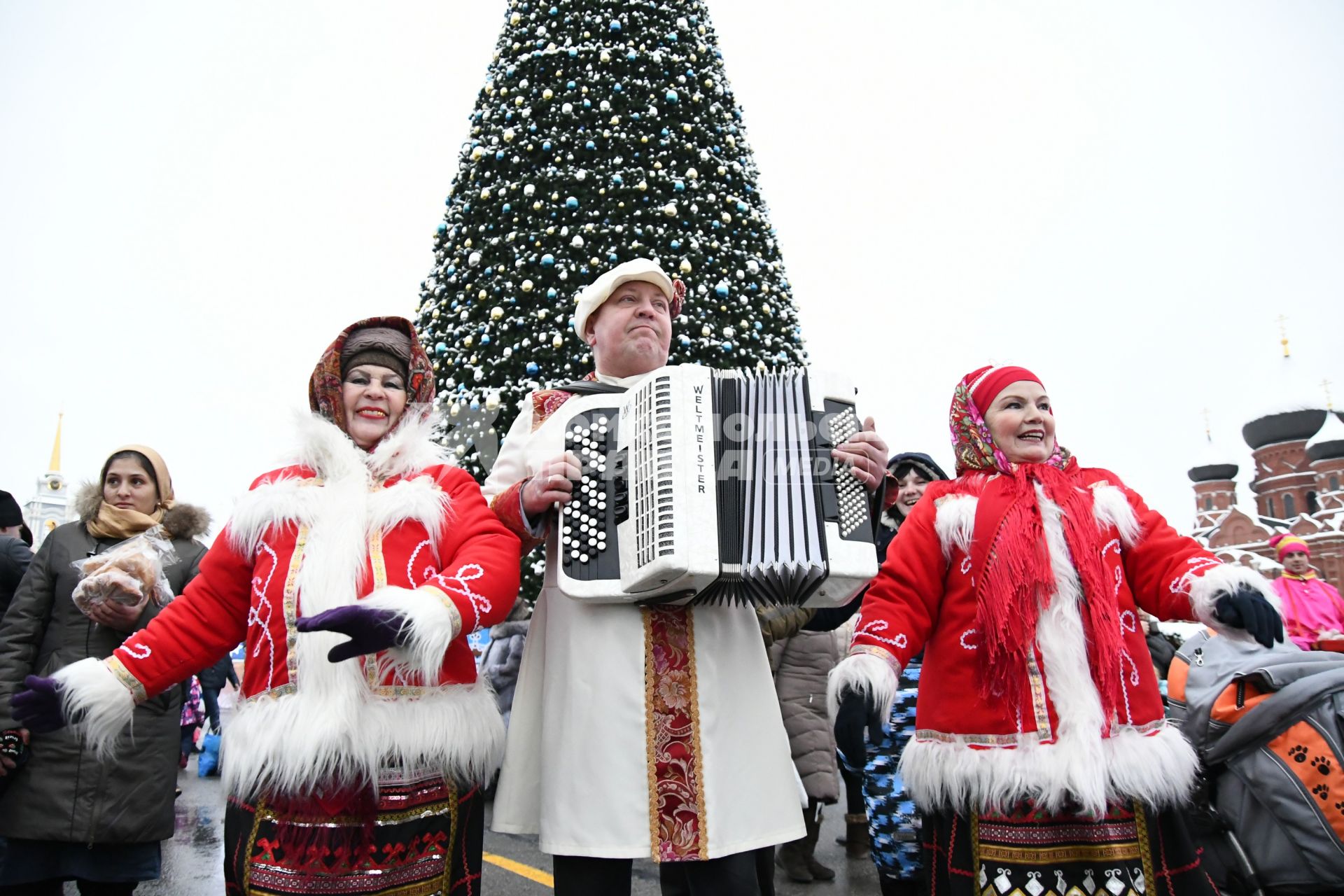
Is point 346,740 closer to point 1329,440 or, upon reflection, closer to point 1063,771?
point 1063,771

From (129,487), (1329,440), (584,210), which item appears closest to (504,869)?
(129,487)

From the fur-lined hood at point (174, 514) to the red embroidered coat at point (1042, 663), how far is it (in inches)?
116

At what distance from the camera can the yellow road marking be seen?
4.84 metres

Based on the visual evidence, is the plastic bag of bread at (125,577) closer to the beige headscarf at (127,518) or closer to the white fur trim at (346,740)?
the beige headscarf at (127,518)

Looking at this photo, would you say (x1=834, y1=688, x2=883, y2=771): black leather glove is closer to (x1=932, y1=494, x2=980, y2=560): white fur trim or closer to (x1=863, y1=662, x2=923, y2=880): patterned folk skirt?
(x1=932, y1=494, x2=980, y2=560): white fur trim

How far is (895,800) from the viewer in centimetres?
367

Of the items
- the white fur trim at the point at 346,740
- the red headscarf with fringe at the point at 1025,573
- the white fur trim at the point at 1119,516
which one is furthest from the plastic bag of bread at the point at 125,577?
the white fur trim at the point at 1119,516

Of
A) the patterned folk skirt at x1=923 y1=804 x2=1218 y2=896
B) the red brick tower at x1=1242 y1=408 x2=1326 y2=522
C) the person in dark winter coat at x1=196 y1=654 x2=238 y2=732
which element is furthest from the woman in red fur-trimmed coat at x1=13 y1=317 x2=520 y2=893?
the red brick tower at x1=1242 y1=408 x2=1326 y2=522

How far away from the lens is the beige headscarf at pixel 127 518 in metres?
3.74

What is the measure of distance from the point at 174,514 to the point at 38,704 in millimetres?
1685

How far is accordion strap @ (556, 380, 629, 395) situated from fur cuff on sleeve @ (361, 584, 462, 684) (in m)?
0.77

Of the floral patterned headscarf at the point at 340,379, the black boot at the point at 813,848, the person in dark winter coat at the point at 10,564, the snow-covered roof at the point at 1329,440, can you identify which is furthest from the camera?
the snow-covered roof at the point at 1329,440

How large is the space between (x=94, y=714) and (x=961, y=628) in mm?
2384

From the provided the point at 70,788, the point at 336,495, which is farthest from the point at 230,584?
the point at 70,788
